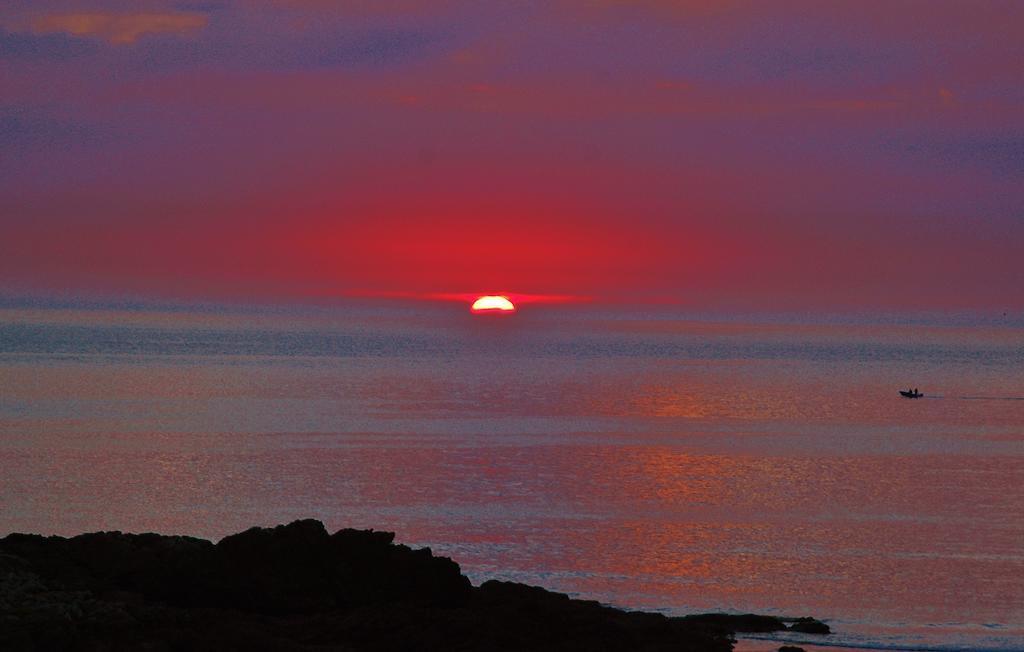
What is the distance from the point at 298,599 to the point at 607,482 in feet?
78.3

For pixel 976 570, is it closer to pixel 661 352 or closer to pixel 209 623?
pixel 209 623

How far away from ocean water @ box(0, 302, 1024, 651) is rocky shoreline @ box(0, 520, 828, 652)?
13.5ft

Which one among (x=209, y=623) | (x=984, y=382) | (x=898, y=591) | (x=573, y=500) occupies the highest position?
(x=984, y=382)

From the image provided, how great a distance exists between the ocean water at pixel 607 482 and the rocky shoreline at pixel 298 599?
4116mm

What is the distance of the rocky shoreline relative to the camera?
19156mm

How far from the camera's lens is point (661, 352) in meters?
197

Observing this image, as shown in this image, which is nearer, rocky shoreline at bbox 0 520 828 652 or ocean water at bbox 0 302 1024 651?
rocky shoreline at bbox 0 520 828 652

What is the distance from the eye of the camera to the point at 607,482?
1746 inches

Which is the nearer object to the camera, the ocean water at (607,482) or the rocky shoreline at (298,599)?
the rocky shoreline at (298,599)

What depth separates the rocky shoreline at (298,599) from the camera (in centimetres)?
1916

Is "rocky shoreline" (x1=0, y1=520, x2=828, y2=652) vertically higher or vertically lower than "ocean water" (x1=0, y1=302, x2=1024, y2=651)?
lower

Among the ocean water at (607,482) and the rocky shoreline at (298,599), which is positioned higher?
the ocean water at (607,482)

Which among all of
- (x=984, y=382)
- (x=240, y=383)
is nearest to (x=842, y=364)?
(x=984, y=382)

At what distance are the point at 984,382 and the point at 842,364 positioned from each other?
137 feet
